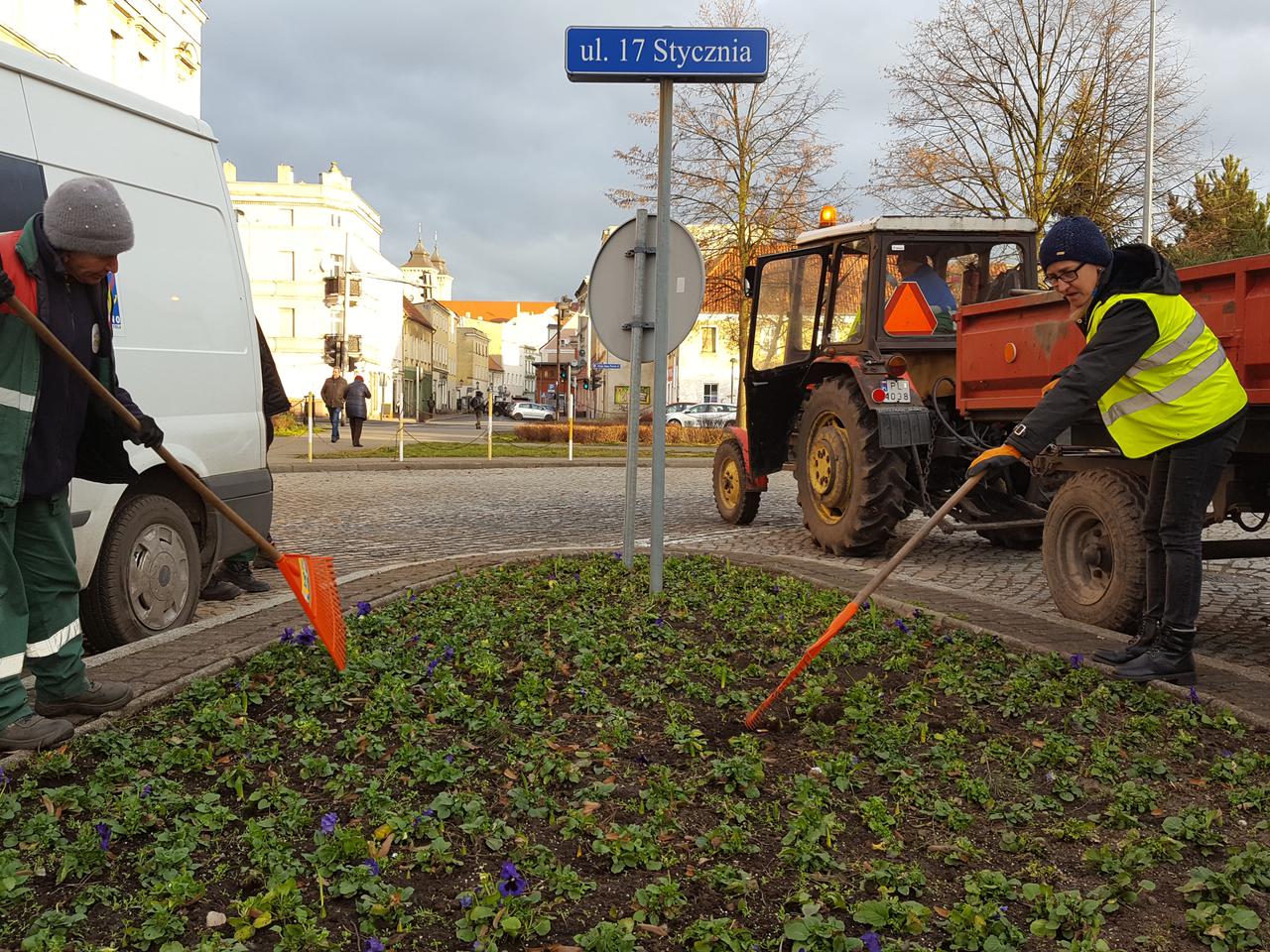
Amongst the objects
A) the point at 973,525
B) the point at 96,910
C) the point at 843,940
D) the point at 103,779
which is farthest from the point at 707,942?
the point at 973,525

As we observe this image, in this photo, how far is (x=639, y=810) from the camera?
10.6ft

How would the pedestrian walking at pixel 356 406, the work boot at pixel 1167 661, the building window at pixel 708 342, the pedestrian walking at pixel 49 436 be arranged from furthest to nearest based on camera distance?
1. the building window at pixel 708 342
2. the pedestrian walking at pixel 356 406
3. the work boot at pixel 1167 661
4. the pedestrian walking at pixel 49 436

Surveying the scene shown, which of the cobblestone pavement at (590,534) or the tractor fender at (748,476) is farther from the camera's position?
the tractor fender at (748,476)

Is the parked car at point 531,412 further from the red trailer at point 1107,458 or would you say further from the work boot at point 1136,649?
the work boot at point 1136,649

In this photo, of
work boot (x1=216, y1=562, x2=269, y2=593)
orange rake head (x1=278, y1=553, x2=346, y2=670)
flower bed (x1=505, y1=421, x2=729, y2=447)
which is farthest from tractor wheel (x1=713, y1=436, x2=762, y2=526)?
flower bed (x1=505, y1=421, x2=729, y2=447)

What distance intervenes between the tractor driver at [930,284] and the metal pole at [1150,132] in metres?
19.9

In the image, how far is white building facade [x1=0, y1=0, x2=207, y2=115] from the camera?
2466cm

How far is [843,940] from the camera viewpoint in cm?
249

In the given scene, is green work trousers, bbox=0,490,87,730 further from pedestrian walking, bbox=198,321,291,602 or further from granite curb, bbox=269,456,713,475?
granite curb, bbox=269,456,713,475

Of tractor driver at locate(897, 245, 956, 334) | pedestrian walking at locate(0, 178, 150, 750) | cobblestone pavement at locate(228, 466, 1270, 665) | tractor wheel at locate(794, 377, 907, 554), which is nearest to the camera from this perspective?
pedestrian walking at locate(0, 178, 150, 750)

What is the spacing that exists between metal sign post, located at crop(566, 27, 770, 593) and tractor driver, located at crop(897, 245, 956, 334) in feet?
10.7

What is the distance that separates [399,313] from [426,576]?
78.3 m

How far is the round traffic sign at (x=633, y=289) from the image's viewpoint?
6.48 m

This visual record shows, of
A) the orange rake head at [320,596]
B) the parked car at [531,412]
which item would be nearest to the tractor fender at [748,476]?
the orange rake head at [320,596]
